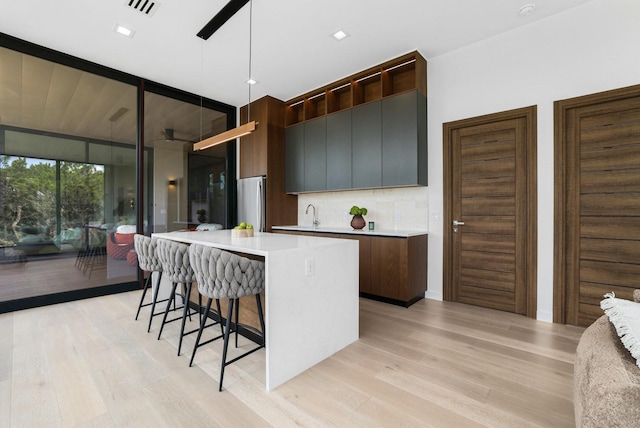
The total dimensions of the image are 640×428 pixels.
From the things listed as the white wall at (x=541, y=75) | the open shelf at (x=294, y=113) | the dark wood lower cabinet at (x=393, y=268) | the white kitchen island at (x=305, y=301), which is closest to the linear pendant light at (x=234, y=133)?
the white kitchen island at (x=305, y=301)

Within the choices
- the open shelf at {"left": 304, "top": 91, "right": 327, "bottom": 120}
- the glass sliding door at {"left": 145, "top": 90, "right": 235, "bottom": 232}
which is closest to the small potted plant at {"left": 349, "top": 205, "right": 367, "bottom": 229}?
the open shelf at {"left": 304, "top": 91, "right": 327, "bottom": 120}

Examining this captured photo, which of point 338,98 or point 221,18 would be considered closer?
point 221,18

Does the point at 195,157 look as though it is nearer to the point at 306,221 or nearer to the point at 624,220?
the point at 306,221

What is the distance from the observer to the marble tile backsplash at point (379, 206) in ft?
12.6

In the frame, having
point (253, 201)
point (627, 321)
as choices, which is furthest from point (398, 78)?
point (627, 321)

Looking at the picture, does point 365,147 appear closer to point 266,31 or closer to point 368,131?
point 368,131

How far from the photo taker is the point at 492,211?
10.9 feet

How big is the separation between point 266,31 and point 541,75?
9.36 feet

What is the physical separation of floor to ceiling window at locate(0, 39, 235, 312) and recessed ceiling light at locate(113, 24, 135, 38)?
3.40ft

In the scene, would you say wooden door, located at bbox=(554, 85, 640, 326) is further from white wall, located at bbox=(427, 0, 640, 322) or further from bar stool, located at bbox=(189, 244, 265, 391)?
bar stool, located at bbox=(189, 244, 265, 391)

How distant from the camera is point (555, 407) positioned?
5.53ft

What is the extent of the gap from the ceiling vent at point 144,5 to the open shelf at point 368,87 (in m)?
2.35

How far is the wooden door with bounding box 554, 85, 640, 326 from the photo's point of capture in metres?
2.58

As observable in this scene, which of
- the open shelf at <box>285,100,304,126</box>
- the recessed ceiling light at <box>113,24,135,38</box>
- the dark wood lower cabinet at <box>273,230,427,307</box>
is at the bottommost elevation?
the dark wood lower cabinet at <box>273,230,427,307</box>
